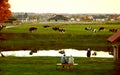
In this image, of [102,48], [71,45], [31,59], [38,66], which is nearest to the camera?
[38,66]

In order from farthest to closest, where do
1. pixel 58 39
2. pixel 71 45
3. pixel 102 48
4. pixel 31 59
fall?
pixel 58 39 < pixel 71 45 < pixel 102 48 < pixel 31 59

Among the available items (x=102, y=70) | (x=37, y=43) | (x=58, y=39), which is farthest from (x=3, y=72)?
(x=58, y=39)

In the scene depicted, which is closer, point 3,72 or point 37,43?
point 3,72

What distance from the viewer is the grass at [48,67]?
1569 inches

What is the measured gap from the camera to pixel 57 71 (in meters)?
40.6

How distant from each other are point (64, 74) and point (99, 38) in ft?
156

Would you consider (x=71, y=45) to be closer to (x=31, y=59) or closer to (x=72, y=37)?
(x=72, y=37)

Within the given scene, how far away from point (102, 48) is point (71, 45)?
673 centimetres
